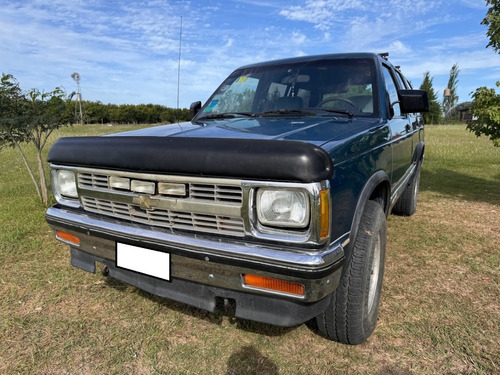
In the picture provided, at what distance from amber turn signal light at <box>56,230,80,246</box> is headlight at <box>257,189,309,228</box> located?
4.38 ft

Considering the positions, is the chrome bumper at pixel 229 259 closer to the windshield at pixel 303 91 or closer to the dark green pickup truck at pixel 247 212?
the dark green pickup truck at pixel 247 212

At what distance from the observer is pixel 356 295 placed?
1960 millimetres

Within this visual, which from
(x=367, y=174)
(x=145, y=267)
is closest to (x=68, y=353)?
(x=145, y=267)

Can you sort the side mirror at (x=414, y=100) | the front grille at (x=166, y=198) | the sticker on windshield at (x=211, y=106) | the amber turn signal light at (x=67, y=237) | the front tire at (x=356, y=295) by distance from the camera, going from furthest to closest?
the sticker on windshield at (x=211, y=106), the side mirror at (x=414, y=100), the amber turn signal light at (x=67, y=237), the front tire at (x=356, y=295), the front grille at (x=166, y=198)

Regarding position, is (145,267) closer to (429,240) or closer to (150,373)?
(150,373)

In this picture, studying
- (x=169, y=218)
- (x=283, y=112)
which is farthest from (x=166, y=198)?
(x=283, y=112)

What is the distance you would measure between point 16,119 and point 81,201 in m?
3.43

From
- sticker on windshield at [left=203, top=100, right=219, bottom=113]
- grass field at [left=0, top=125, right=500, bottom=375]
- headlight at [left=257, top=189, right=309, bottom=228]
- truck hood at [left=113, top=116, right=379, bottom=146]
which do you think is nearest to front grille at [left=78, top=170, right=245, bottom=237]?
headlight at [left=257, top=189, right=309, bottom=228]

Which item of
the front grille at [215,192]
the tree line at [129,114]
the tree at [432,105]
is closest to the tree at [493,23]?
the front grille at [215,192]

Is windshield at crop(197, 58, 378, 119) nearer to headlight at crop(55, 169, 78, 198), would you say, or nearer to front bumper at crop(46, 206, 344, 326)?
headlight at crop(55, 169, 78, 198)

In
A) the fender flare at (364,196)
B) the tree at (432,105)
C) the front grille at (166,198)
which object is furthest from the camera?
the tree at (432,105)

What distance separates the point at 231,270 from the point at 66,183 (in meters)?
1.37

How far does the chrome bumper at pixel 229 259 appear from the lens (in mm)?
1552

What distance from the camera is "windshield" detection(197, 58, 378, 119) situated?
2727 mm
